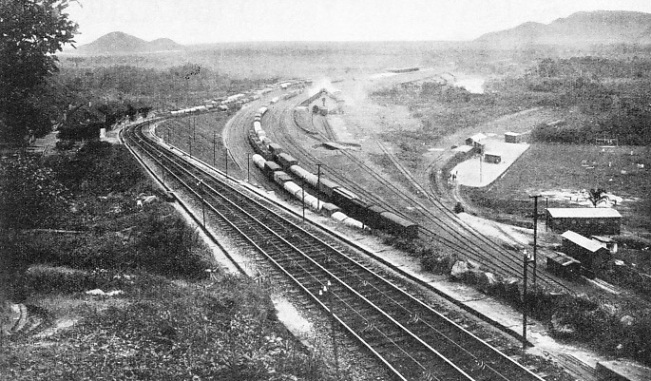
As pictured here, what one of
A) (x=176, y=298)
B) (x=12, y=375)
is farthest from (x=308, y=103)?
(x=12, y=375)

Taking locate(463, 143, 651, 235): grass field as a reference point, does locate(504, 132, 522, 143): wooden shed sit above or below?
above

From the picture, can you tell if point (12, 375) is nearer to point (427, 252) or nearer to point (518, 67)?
A: point (427, 252)

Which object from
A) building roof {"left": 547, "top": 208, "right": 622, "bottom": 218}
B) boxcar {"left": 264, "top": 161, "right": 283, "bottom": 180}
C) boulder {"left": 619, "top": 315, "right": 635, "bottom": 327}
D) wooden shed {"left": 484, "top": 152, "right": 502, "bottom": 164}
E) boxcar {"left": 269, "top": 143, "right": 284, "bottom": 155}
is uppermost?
boxcar {"left": 269, "top": 143, "right": 284, "bottom": 155}

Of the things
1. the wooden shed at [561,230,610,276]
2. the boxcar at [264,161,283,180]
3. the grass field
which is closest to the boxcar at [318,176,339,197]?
the boxcar at [264,161,283,180]

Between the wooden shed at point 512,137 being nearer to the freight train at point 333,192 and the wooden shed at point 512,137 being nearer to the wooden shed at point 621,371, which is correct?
the freight train at point 333,192

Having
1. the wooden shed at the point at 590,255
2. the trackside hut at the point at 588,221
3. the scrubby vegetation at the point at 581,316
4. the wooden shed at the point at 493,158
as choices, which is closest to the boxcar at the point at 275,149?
the wooden shed at the point at 493,158

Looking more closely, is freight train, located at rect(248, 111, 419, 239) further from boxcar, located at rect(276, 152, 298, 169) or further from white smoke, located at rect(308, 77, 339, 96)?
white smoke, located at rect(308, 77, 339, 96)

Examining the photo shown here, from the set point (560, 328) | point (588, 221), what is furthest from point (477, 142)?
point (560, 328)
